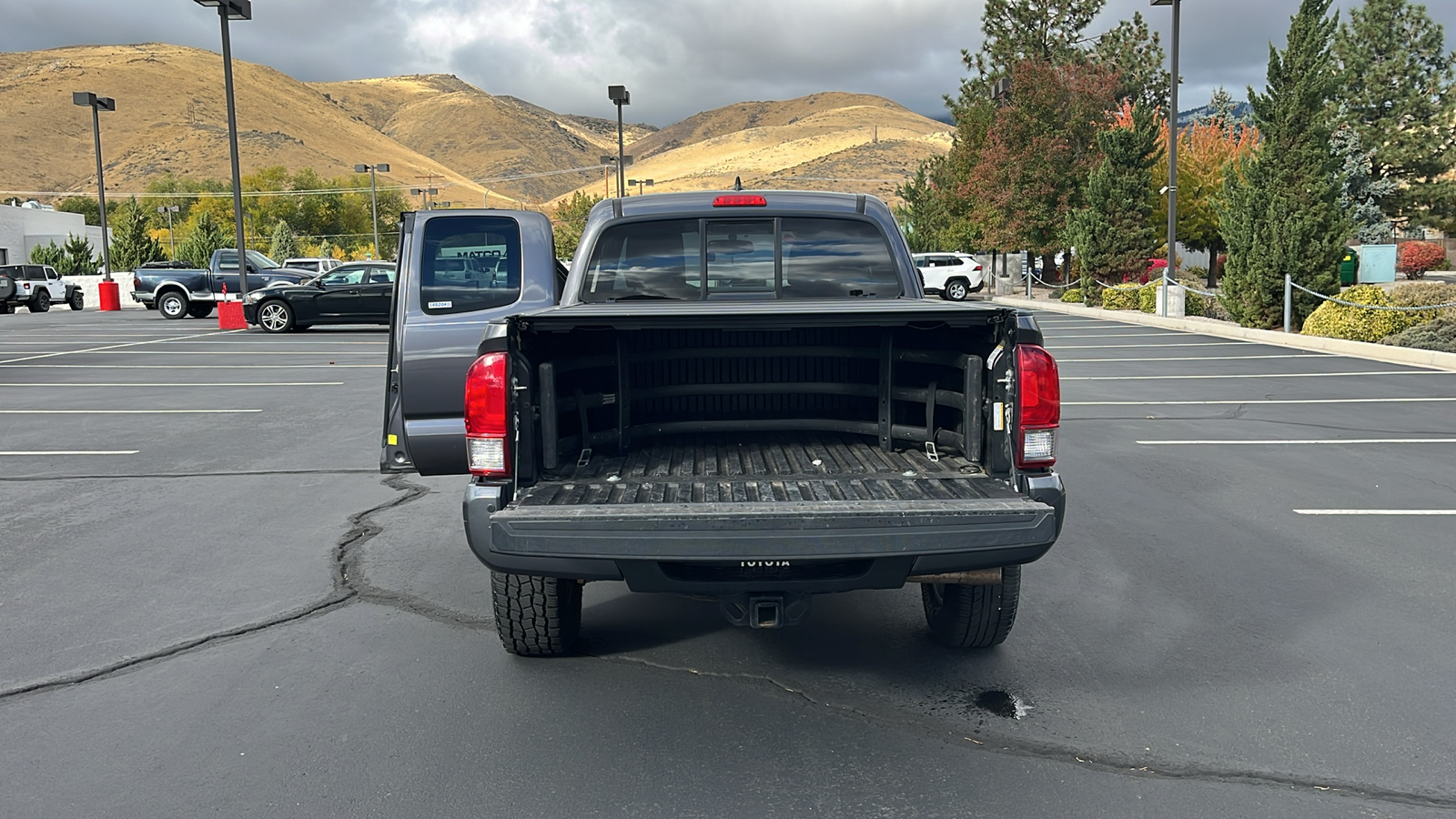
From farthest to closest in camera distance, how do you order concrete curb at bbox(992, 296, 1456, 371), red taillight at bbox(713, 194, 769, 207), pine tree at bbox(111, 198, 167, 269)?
pine tree at bbox(111, 198, 167, 269), concrete curb at bbox(992, 296, 1456, 371), red taillight at bbox(713, 194, 769, 207)

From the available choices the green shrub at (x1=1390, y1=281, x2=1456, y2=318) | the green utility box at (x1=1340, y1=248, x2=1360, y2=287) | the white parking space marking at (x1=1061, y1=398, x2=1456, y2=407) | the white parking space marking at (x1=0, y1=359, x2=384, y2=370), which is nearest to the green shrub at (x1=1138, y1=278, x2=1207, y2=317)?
the green utility box at (x1=1340, y1=248, x2=1360, y2=287)

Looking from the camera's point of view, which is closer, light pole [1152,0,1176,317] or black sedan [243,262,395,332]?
black sedan [243,262,395,332]

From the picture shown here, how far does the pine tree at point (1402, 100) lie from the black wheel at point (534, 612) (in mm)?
59262

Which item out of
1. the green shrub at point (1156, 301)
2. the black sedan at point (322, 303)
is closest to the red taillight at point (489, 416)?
the black sedan at point (322, 303)

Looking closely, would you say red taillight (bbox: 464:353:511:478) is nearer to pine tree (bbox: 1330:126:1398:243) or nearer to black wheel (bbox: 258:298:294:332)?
black wheel (bbox: 258:298:294:332)

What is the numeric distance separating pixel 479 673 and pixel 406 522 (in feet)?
9.37

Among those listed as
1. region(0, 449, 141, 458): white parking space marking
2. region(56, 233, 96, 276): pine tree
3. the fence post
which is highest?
region(56, 233, 96, 276): pine tree

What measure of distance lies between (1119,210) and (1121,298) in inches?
164

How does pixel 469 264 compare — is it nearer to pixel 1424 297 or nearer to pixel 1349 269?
pixel 1424 297

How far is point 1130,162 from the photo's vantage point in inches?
1307

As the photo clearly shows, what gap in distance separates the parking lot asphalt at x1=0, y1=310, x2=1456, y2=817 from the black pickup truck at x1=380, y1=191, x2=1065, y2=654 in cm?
44

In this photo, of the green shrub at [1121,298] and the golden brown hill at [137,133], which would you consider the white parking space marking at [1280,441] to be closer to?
the green shrub at [1121,298]

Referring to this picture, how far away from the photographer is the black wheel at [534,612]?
4.50 m

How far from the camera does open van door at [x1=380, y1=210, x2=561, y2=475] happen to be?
23.7ft
